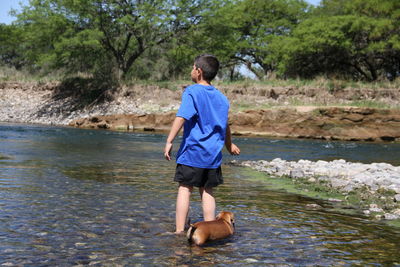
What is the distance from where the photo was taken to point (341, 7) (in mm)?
42875

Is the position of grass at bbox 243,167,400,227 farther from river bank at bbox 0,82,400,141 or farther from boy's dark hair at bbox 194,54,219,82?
river bank at bbox 0,82,400,141

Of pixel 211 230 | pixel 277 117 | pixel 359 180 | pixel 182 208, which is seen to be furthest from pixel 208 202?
pixel 277 117

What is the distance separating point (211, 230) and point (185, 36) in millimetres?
32519

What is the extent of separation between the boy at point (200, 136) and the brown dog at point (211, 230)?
0.73 ft

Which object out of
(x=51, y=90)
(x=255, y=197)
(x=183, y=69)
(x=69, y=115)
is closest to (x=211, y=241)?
(x=255, y=197)

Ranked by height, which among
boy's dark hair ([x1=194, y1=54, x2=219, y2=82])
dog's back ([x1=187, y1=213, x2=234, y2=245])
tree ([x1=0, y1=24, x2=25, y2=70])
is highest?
tree ([x1=0, y1=24, x2=25, y2=70])

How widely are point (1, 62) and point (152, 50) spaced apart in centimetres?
2556

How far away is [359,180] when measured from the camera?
27.0ft

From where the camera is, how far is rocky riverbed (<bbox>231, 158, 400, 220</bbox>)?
6.29 metres

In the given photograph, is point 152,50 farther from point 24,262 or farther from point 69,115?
point 24,262

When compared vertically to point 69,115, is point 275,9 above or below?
above

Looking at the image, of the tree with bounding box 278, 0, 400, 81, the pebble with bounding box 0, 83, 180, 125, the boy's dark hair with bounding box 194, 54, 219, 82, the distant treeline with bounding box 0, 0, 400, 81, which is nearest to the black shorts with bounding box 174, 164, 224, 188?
the boy's dark hair with bounding box 194, 54, 219, 82

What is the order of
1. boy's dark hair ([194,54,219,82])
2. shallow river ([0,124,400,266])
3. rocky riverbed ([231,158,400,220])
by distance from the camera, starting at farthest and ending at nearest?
rocky riverbed ([231,158,400,220])
boy's dark hair ([194,54,219,82])
shallow river ([0,124,400,266])

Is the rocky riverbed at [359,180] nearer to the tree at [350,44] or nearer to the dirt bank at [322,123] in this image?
the dirt bank at [322,123]
